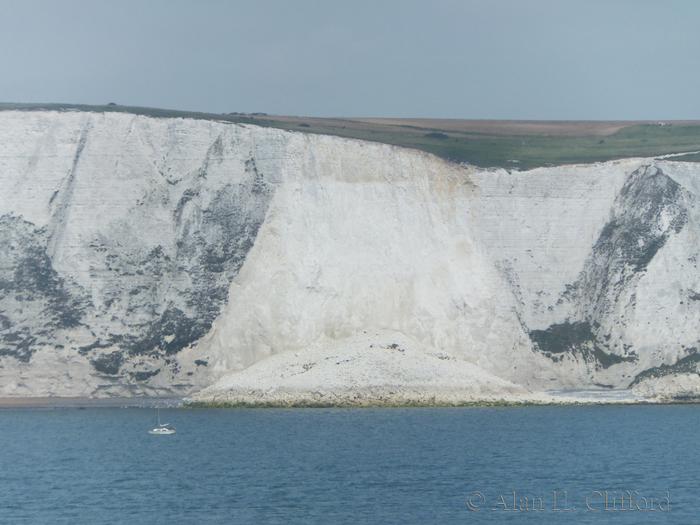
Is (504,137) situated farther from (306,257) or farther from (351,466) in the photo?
(351,466)

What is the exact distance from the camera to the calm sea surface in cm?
2242

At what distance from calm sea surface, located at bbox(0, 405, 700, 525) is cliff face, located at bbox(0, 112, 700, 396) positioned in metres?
4.24

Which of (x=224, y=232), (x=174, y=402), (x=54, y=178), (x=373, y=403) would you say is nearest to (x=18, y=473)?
(x=174, y=402)

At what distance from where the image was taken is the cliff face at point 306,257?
44.6 metres

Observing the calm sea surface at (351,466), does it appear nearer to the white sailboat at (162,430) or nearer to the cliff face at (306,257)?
the white sailboat at (162,430)

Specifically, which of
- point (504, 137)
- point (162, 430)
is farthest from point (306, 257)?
point (504, 137)

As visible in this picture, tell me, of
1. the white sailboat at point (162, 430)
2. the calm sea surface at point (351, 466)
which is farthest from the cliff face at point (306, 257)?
the white sailboat at point (162, 430)

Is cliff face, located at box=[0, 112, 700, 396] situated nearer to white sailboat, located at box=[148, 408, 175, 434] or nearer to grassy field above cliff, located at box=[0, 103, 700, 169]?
grassy field above cliff, located at box=[0, 103, 700, 169]

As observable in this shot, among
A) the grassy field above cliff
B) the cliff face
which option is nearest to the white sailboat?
the cliff face

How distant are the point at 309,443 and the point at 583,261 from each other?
24033mm

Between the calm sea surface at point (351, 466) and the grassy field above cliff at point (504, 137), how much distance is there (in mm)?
18904

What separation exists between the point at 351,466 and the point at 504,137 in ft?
126

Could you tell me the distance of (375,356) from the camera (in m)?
42.2

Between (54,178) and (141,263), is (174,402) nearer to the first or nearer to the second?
(141,263)
